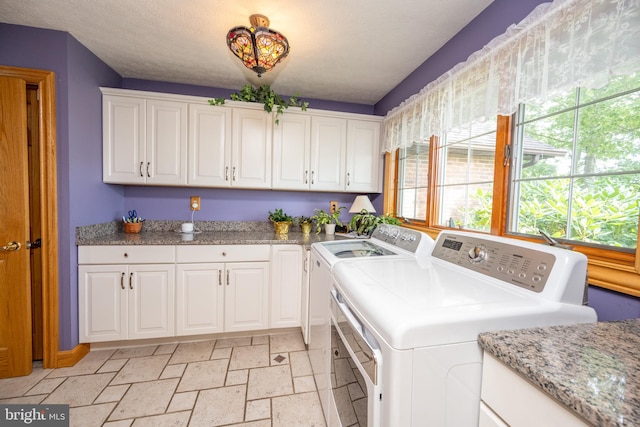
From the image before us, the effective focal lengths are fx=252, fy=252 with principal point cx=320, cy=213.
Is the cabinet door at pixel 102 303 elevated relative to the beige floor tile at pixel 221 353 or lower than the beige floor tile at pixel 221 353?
elevated

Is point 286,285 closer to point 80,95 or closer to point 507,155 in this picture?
point 507,155

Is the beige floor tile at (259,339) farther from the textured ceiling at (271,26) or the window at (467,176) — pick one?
the textured ceiling at (271,26)

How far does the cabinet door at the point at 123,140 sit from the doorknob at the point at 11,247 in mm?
724

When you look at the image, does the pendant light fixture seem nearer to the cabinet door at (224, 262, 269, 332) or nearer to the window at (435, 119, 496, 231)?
the window at (435, 119, 496, 231)

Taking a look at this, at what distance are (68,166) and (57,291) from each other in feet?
2.97

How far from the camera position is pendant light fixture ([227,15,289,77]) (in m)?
1.46

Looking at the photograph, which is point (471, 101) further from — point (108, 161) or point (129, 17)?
point (108, 161)

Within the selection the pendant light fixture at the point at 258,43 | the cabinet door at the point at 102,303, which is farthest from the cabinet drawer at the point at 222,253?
the pendant light fixture at the point at 258,43

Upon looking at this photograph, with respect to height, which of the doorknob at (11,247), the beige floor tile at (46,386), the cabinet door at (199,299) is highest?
the doorknob at (11,247)

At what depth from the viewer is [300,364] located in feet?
6.33

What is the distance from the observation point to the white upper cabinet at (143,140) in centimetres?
220

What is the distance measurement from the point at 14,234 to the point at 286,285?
1.92 m

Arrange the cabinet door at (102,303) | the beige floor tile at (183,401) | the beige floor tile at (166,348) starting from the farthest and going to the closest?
1. the beige floor tile at (166,348)
2. the cabinet door at (102,303)
3. the beige floor tile at (183,401)

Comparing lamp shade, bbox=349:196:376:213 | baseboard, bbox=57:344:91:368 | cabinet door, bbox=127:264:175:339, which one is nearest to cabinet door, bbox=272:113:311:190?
lamp shade, bbox=349:196:376:213
